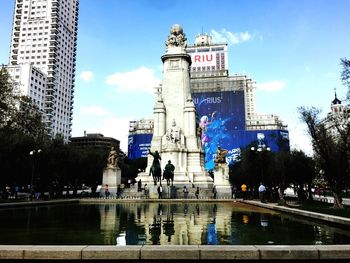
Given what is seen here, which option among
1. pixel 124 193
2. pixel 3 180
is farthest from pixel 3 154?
pixel 124 193

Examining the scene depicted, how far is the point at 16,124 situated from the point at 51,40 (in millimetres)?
79247

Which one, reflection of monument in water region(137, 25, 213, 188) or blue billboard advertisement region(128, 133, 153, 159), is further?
blue billboard advertisement region(128, 133, 153, 159)

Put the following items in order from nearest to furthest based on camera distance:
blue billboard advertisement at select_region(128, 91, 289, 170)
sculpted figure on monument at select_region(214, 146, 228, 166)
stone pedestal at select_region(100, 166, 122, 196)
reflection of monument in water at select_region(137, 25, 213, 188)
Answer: sculpted figure on monument at select_region(214, 146, 228, 166) → stone pedestal at select_region(100, 166, 122, 196) → reflection of monument in water at select_region(137, 25, 213, 188) → blue billboard advertisement at select_region(128, 91, 289, 170)

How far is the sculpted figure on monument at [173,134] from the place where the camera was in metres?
48.0

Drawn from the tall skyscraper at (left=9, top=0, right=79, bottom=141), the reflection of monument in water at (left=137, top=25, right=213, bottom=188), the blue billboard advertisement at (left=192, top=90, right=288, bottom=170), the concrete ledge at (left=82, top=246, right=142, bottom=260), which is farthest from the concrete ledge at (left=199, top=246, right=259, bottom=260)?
the tall skyscraper at (left=9, top=0, right=79, bottom=141)

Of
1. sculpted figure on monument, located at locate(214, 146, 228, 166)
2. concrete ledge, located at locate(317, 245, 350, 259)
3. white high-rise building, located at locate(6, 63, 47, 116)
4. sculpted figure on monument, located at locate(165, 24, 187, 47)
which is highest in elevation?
white high-rise building, located at locate(6, 63, 47, 116)

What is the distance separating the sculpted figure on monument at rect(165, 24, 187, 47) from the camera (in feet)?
178

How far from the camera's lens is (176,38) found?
179ft

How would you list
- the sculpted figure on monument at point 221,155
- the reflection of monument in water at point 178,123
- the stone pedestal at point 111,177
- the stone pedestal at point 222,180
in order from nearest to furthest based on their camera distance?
the stone pedestal at point 222,180, the sculpted figure on monument at point 221,155, the stone pedestal at point 111,177, the reflection of monument in water at point 178,123

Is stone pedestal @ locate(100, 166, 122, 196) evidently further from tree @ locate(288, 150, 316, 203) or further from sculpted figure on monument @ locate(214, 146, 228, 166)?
tree @ locate(288, 150, 316, 203)

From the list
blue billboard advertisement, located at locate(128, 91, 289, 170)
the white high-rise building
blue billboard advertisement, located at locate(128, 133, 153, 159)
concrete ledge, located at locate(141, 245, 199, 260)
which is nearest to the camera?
concrete ledge, located at locate(141, 245, 199, 260)

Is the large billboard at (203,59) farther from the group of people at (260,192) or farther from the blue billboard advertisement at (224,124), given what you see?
the group of people at (260,192)

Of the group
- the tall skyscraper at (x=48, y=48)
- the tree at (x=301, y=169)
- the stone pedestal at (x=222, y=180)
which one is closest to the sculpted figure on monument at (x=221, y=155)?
the stone pedestal at (x=222, y=180)

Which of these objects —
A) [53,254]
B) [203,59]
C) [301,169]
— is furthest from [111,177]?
[203,59]
